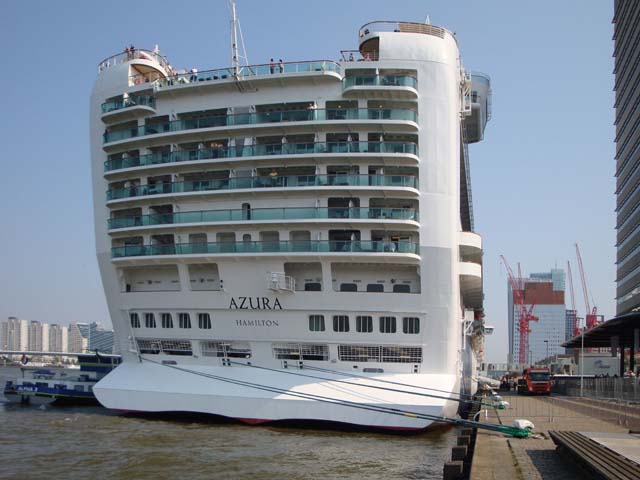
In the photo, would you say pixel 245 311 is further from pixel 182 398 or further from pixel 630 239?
pixel 630 239

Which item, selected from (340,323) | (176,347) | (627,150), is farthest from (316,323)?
(627,150)

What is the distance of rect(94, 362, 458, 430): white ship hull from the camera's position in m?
24.0

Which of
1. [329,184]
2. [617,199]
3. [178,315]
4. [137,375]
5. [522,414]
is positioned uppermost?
[617,199]

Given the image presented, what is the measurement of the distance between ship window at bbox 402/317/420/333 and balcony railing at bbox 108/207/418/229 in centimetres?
374

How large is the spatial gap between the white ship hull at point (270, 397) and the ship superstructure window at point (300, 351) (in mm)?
646

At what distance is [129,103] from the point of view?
2981cm

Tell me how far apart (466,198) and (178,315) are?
75.0 feet

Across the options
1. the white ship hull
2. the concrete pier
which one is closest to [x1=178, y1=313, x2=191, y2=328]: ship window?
the white ship hull

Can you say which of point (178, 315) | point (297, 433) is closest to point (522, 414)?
point (297, 433)

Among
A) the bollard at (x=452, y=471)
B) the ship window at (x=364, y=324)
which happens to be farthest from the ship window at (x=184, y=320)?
the bollard at (x=452, y=471)

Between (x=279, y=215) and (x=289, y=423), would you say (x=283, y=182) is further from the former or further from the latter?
(x=289, y=423)

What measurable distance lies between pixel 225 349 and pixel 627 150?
170 ft

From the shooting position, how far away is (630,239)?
64.4 m

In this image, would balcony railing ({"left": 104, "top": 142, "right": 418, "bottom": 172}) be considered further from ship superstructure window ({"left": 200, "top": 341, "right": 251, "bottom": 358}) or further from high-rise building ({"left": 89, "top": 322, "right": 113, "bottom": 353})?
high-rise building ({"left": 89, "top": 322, "right": 113, "bottom": 353})
